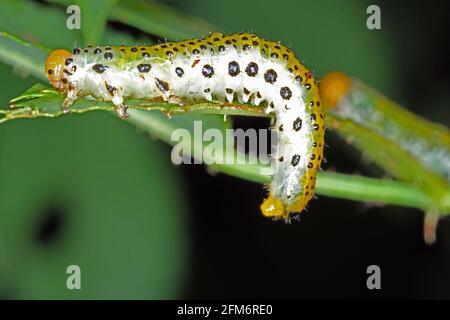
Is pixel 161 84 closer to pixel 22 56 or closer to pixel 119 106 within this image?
pixel 119 106

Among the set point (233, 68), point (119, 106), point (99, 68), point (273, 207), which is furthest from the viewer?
point (273, 207)

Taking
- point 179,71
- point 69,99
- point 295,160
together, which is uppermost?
point 179,71

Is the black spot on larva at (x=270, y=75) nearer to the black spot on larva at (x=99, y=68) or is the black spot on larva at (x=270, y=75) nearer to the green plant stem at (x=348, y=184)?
the green plant stem at (x=348, y=184)

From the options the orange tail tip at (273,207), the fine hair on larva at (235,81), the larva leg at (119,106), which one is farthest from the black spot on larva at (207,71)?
the orange tail tip at (273,207)

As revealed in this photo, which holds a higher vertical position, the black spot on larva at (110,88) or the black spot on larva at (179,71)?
the black spot on larva at (179,71)

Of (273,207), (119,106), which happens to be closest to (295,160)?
(273,207)

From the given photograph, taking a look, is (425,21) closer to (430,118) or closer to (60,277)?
(430,118)

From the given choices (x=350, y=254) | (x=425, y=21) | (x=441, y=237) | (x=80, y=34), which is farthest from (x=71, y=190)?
(x=425, y=21)
